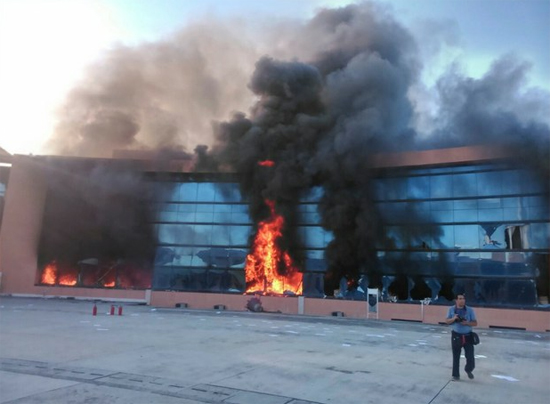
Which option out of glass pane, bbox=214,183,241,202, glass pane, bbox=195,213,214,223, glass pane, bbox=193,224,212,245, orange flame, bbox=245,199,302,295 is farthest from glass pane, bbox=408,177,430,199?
glass pane, bbox=193,224,212,245

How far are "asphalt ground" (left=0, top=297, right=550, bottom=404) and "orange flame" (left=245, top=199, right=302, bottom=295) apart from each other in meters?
14.9

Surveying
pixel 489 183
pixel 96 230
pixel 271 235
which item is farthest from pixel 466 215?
pixel 96 230

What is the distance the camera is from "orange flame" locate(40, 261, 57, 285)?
25764 mm

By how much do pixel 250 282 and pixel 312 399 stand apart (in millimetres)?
20218

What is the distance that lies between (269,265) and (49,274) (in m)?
14.0

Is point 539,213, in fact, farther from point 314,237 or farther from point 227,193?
point 227,193

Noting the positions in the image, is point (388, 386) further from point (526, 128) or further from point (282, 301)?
point (526, 128)

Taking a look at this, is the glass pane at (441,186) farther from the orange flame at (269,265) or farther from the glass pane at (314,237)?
the orange flame at (269,265)

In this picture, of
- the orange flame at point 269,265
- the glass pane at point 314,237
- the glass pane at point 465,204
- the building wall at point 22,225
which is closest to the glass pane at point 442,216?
the glass pane at point 465,204

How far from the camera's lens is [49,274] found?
26062mm

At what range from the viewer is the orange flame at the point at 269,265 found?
78.8ft

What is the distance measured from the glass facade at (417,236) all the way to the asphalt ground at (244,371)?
1182 centimetres

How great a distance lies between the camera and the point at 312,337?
9727mm

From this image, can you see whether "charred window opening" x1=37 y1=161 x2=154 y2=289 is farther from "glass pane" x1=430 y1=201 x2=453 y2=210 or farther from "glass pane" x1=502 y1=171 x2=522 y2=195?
Answer: "glass pane" x1=502 y1=171 x2=522 y2=195
